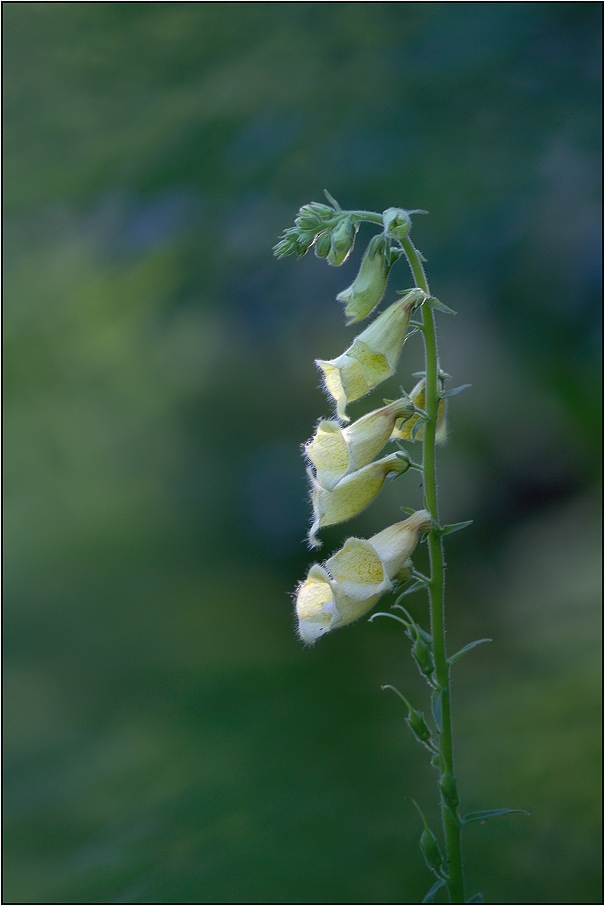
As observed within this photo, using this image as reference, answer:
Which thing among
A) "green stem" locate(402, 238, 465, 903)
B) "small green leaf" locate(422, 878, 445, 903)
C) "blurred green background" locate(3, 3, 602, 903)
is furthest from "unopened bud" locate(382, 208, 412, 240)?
"blurred green background" locate(3, 3, 602, 903)

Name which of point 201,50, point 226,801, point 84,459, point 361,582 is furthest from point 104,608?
point 201,50

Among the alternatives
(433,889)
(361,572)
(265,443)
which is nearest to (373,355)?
(361,572)

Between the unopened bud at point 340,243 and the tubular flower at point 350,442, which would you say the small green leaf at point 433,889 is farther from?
the unopened bud at point 340,243

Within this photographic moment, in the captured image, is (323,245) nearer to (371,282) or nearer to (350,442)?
(371,282)

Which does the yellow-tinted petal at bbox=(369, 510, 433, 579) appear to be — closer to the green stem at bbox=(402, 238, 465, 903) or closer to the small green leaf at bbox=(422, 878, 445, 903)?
the green stem at bbox=(402, 238, 465, 903)

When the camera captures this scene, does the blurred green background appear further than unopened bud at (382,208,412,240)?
Yes

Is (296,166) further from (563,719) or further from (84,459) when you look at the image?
(563,719)
